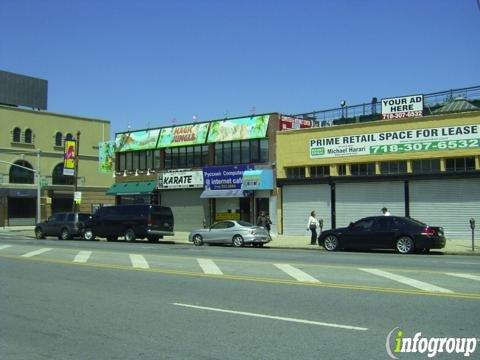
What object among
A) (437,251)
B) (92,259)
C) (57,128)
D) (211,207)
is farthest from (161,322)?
(57,128)

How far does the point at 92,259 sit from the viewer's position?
742 inches

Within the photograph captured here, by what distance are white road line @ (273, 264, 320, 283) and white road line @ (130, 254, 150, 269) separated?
145 inches

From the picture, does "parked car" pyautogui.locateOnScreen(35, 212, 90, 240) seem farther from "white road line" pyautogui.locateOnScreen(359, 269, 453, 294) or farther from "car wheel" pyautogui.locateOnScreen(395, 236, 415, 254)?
→ "white road line" pyautogui.locateOnScreen(359, 269, 453, 294)

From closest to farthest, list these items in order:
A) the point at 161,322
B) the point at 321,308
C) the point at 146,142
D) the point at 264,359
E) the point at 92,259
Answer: the point at 264,359, the point at 161,322, the point at 321,308, the point at 92,259, the point at 146,142

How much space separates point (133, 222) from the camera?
107 ft

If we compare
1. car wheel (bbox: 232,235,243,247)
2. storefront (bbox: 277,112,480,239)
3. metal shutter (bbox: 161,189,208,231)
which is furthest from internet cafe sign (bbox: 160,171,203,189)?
car wheel (bbox: 232,235,243,247)

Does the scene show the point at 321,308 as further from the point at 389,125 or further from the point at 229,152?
the point at 229,152

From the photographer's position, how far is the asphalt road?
7.20 meters

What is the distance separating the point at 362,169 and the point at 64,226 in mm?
18019

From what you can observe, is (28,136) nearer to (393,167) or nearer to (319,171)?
(319,171)

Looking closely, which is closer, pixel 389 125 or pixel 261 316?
pixel 261 316

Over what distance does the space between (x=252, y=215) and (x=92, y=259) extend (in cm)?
1862

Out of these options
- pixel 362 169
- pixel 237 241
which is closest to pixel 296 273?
pixel 237 241

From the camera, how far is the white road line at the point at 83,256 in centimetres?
1855
